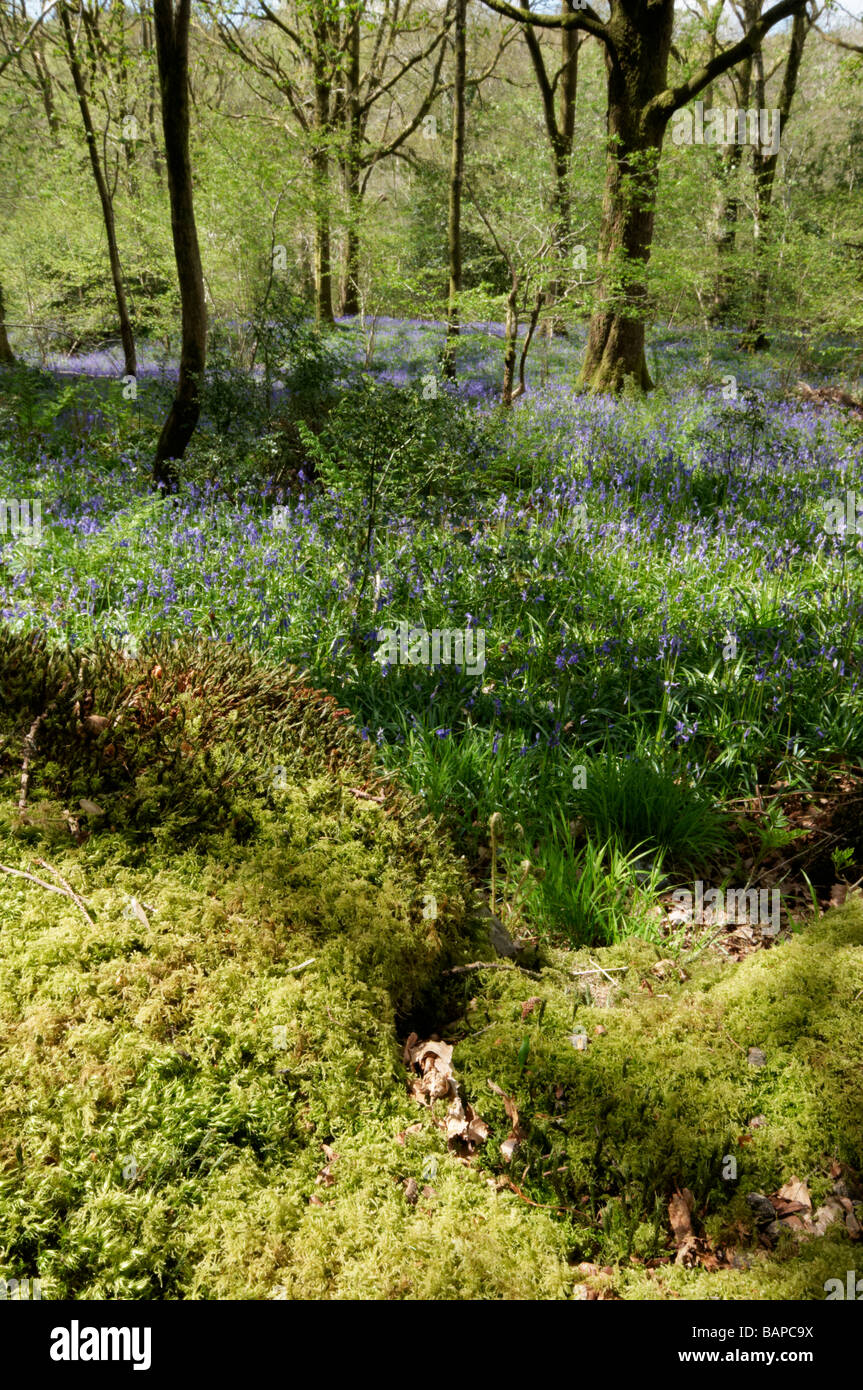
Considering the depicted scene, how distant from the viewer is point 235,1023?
170 cm

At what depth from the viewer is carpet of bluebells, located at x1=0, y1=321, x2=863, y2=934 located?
13.0 ft

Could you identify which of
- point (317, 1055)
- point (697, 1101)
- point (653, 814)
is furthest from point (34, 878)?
point (653, 814)

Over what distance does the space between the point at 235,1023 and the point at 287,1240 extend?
45 cm

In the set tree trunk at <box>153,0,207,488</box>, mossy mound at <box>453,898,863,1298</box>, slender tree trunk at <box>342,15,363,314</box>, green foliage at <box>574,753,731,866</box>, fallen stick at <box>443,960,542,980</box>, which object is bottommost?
mossy mound at <box>453,898,863,1298</box>

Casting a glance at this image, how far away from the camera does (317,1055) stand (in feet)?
5.63

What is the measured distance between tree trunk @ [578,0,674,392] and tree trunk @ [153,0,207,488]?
20.0 ft

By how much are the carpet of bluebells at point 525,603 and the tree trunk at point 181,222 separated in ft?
1.34

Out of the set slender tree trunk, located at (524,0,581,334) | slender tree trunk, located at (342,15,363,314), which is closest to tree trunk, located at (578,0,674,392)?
slender tree trunk, located at (524,0,581,334)

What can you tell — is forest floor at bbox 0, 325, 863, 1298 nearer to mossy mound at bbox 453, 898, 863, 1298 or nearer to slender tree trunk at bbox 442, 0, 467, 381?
mossy mound at bbox 453, 898, 863, 1298

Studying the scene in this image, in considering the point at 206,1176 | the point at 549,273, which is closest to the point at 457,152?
the point at 549,273

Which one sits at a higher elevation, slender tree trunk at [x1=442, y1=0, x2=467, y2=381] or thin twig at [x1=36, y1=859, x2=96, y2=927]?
slender tree trunk at [x1=442, y1=0, x2=467, y2=381]

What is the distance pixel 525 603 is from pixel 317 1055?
12.2 feet
